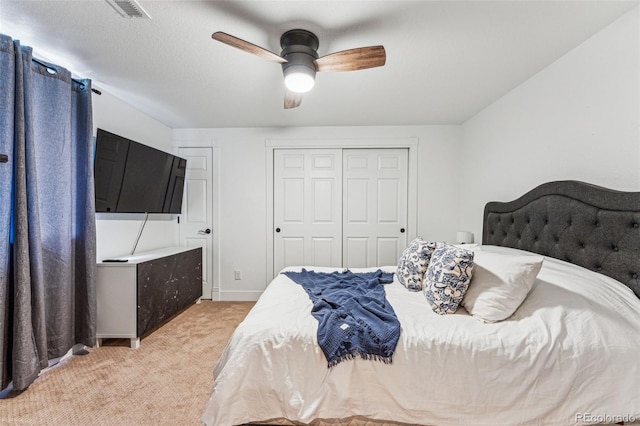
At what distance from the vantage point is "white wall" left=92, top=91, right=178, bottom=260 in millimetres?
2461

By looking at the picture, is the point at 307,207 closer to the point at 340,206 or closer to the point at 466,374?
the point at 340,206

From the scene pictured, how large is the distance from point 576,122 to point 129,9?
279cm

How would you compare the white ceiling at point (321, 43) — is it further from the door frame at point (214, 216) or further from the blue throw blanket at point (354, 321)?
the blue throw blanket at point (354, 321)

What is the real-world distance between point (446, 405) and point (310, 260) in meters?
2.54

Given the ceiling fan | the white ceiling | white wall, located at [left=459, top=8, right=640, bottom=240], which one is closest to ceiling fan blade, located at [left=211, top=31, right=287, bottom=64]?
the ceiling fan

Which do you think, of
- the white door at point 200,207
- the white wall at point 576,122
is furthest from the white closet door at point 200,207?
the white wall at point 576,122

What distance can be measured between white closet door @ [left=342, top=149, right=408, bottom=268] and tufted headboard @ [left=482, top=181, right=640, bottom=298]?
1497 millimetres

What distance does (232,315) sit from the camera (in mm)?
3061

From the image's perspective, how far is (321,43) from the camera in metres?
1.73

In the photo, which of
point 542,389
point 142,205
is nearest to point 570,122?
A: point 542,389

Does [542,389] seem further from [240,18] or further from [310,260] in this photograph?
[310,260]

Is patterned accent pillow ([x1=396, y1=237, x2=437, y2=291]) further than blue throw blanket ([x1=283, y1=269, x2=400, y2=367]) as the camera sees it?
Yes

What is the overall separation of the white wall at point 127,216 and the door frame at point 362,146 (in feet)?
4.33

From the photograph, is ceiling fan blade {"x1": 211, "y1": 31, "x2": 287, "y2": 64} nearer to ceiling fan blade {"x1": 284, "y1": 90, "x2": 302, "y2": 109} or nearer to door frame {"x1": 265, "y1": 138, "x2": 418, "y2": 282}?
ceiling fan blade {"x1": 284, "y1": 90, "x2": 302, "y2": 109}
